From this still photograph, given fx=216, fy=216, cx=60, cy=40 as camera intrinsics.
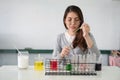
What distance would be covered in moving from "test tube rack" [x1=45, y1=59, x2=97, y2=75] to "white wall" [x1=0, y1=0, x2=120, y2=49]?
187 centimetres

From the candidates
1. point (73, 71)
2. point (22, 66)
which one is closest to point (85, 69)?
point (73, 71)

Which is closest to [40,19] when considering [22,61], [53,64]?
[22,61]

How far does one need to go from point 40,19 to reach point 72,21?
1474 mm

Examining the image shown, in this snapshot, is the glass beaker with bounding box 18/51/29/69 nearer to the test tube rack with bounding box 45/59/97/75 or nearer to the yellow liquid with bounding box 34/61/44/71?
the yellow liquid with bounding box 34/61/44/71

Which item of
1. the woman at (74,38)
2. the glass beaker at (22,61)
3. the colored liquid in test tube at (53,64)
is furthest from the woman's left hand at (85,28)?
the glass beaker at (22,61)

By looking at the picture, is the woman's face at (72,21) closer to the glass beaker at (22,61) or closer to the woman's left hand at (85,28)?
the woman's left hand at (85,28)

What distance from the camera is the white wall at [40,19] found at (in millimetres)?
3436

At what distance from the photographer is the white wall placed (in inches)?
135

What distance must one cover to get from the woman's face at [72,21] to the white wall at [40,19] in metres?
1.38

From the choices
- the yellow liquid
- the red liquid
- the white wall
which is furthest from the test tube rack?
the white wall

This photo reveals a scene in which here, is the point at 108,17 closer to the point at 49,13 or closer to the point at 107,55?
the point at 107,55

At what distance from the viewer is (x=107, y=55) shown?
3.54 m

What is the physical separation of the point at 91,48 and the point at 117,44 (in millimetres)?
1712

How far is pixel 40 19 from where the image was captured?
3443 mm
